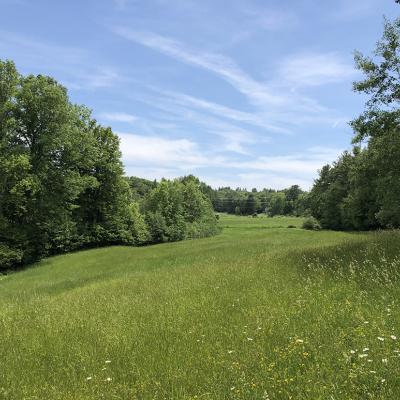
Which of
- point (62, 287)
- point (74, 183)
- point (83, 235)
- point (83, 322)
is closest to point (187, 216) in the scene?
point (83, 235)

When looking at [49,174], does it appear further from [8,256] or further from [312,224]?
[312,224]

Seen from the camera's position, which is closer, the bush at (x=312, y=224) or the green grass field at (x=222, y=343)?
the green grass field at (x=222, y=343)

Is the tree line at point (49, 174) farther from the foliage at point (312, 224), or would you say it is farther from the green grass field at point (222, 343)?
the foliage at point (312, 224)

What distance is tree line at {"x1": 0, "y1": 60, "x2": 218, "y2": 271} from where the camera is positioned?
1455 inches

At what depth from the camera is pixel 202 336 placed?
670 cm

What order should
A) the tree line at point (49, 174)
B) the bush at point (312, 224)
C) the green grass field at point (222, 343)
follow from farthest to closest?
the bush at point (312, 224), the tree line at point (49, 174), the green grass field at point (222, 343)

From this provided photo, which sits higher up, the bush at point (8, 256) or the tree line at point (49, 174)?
the tree line at point (49, 174)

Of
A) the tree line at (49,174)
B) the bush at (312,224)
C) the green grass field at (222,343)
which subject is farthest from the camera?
the bush at (312,224)

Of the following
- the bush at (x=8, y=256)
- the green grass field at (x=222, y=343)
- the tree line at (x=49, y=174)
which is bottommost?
the bush at (x=8, y=256)

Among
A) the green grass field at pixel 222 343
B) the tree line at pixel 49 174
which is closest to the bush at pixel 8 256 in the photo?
the tree line at pixel 49 174

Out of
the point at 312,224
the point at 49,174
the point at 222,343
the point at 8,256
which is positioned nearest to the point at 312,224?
the point at 312,224

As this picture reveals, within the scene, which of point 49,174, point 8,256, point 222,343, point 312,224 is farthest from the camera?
point 312,224

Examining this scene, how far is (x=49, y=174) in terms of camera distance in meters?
40.2

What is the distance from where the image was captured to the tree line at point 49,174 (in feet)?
121
